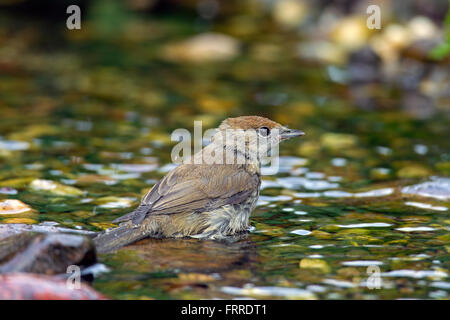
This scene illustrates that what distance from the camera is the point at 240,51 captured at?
15.2 m

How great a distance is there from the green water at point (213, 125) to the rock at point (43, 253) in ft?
0.88

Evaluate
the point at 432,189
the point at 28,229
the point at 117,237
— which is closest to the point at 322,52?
the point at 432,189

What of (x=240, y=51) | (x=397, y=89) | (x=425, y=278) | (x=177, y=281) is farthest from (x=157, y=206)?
(x=240, y=51)

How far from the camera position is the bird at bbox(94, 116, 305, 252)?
6738 mm

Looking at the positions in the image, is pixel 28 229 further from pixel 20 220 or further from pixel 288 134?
pixel 288 134

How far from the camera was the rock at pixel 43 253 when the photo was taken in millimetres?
5574

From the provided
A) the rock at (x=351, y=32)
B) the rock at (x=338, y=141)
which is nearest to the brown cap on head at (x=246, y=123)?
the rock at (x=338, y=141)

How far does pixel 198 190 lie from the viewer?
23.2ft

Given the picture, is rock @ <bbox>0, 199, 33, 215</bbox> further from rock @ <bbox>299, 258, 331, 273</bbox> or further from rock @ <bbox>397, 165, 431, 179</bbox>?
rock @ <bbox>397, 165, 431, 179</bbox>

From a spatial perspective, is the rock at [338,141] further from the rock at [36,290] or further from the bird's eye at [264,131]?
the rock at [36,290]

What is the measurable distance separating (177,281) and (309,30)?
36.9ft

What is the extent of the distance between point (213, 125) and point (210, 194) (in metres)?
3.82

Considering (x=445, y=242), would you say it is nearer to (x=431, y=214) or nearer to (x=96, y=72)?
(x=431, y=214)

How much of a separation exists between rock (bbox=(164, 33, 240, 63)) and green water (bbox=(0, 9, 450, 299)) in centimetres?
32
